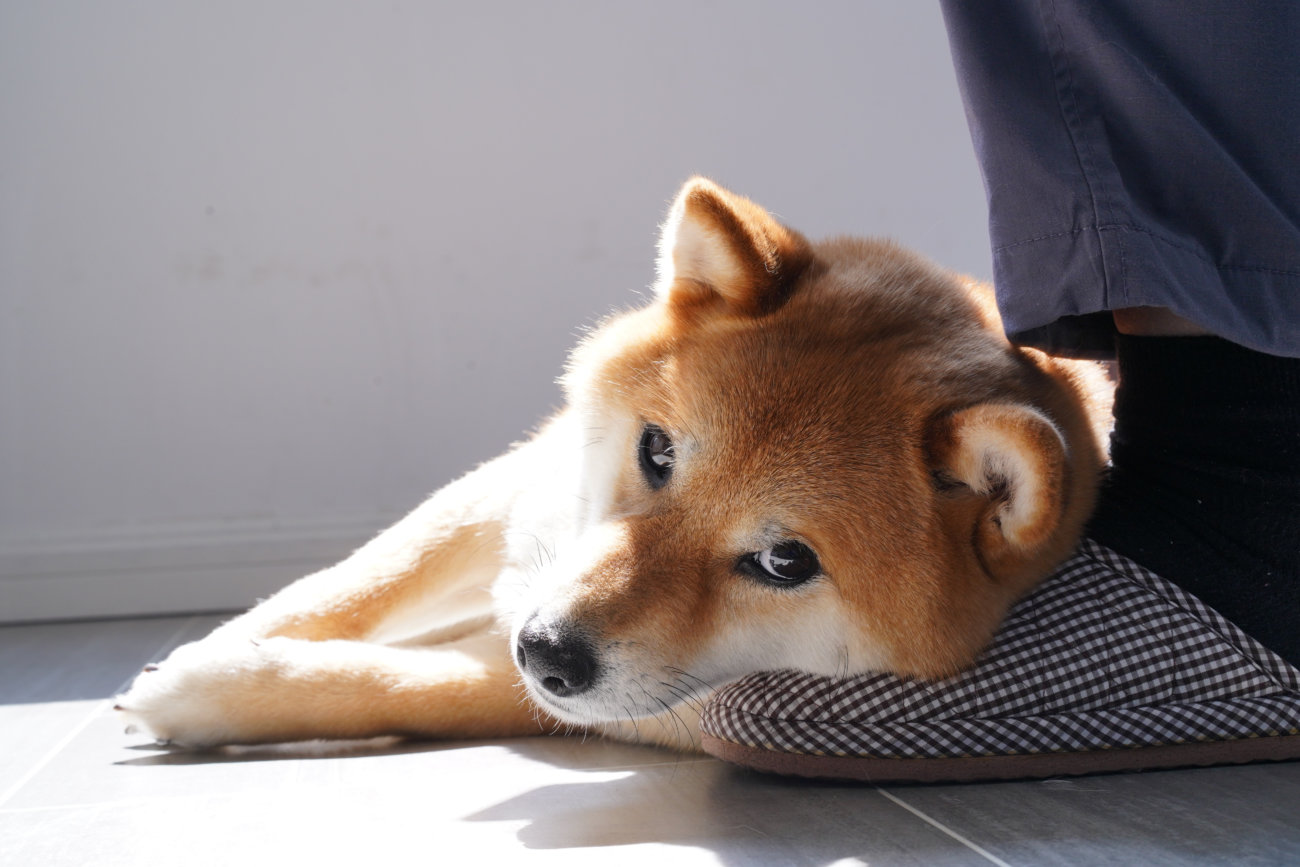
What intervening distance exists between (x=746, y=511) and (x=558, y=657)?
10.8 inches

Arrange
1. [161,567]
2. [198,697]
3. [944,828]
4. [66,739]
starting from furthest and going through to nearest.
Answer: [161,567] < [66,739] < [198,697] < [944,828]

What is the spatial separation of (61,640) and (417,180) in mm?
1332

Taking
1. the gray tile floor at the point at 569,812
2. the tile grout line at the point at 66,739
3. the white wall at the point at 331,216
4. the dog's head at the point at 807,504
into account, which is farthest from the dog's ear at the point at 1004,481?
the white wall at the point at 331,216

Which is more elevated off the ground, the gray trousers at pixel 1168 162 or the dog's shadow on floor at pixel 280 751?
the gray trousers at pixel 1168 162

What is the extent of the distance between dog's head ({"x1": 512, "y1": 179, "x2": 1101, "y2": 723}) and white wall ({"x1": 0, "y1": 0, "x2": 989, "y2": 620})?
1.43 meters

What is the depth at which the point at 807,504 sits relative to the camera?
4.13ft

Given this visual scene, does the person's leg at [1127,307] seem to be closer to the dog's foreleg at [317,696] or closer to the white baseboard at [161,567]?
the dog's foreleg at [317,696]

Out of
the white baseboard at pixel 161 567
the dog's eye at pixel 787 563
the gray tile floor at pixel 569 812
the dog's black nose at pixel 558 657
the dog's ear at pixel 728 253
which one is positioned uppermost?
the dog's ear at pixel 728 253

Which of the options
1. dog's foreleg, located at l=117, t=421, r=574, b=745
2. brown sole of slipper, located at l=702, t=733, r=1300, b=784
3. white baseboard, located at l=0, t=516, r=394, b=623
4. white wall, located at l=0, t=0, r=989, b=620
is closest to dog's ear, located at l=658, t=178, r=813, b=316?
dog's foreleg, located at l=117, t=421, r=574, b=745

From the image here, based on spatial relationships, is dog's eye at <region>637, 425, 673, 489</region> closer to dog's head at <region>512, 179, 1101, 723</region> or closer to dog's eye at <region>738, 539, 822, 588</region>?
dog's head at <region>512, 179, 1101, 723</region>

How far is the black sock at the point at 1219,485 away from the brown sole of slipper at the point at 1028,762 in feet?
0.40

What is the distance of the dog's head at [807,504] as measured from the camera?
123 centimetres

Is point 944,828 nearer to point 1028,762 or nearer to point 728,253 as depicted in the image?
point 1028,762

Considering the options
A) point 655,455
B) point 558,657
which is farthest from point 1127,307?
point 558,657
